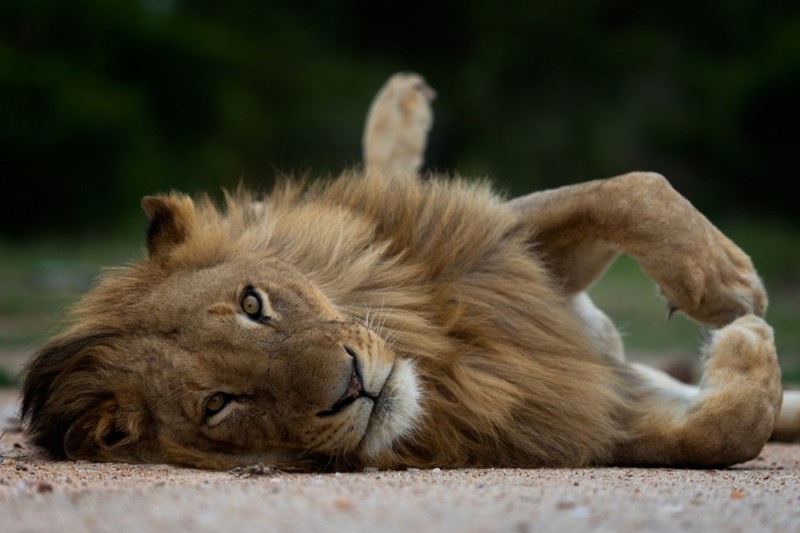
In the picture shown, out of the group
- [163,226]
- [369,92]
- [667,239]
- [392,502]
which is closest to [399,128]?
[163,226]

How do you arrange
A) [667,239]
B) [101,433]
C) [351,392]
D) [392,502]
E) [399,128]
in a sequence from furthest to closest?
[399,128]
[667,239]
[101,433]
[351,392]
[392,502]

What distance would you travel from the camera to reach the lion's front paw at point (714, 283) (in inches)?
140

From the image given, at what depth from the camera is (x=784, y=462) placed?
3641mm

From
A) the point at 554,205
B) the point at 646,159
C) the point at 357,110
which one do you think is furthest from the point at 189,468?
the point at 357,110

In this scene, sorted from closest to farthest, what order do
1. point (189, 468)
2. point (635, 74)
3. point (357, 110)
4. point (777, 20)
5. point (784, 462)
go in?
1. point (189, 468)
2. point (784, 462)
3. point (777, 20)
4. point (635, 74)
5. point (357, 110)

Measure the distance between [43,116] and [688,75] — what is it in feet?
24.6

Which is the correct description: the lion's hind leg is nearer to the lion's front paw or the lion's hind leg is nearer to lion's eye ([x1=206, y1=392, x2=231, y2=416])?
the lion's front paw

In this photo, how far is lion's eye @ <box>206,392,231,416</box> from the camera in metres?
3.09

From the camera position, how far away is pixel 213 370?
3.08 meters

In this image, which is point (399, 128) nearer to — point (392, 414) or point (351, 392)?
point (392, 414)

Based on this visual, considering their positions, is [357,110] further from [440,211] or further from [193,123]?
[440,211]

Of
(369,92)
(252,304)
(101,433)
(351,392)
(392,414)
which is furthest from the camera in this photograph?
(369,92)

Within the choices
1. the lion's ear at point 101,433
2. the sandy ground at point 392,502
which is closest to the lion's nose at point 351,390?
the sandy ground at point 392,502

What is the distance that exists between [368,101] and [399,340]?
1454 centimetres
